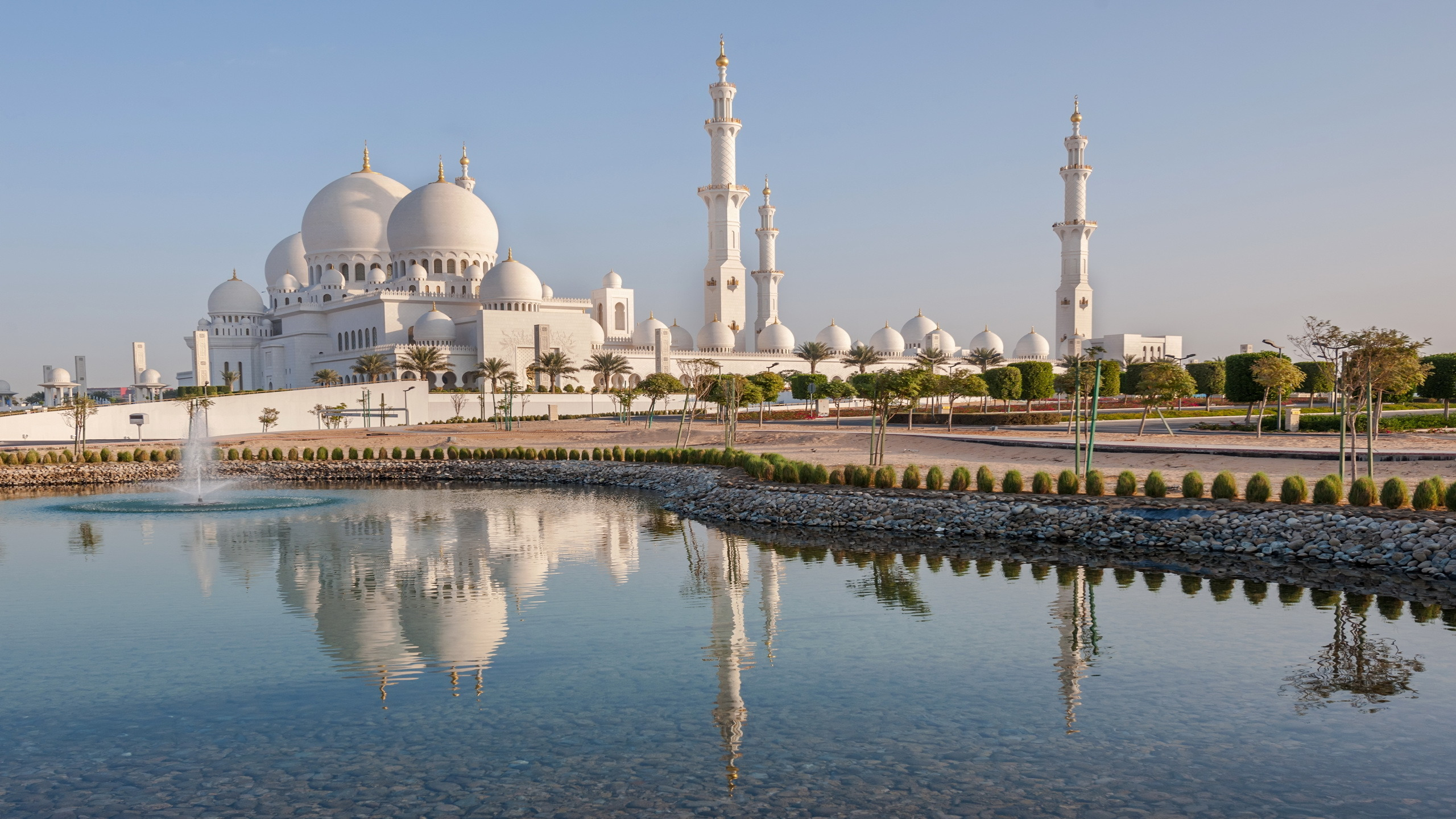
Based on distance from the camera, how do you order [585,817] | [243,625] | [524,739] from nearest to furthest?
[585,817]
[524,739]
[243,625]

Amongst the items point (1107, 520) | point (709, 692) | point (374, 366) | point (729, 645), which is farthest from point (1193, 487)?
point (374, 366)

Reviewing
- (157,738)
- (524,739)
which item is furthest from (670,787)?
(157,738)

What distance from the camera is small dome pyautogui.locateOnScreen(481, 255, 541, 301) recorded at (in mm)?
67688

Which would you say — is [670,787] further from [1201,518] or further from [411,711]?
[1201,518]

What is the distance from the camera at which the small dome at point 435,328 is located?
64.4 metres

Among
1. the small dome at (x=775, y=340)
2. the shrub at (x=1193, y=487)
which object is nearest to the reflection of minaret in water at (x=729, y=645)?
the shrub at (x=1193, y=487)

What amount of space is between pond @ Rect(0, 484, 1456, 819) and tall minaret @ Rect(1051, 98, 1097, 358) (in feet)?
224

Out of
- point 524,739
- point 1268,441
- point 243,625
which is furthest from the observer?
point 1268,441

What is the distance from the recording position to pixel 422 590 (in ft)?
46.6

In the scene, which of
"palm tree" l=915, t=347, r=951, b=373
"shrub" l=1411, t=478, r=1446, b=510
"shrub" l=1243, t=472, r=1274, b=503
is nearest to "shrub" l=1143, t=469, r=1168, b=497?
"shrub" l=1243, t=472, r=1274, b=503

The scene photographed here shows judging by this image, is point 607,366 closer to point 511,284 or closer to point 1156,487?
point 511,284

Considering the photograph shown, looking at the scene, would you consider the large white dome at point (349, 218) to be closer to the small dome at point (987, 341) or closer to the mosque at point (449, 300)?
the mosque at point (449, 300)

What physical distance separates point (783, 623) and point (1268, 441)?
70.0 feet

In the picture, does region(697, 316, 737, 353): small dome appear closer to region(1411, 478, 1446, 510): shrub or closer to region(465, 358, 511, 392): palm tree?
region(465, 358, 511, 392): palm tree
